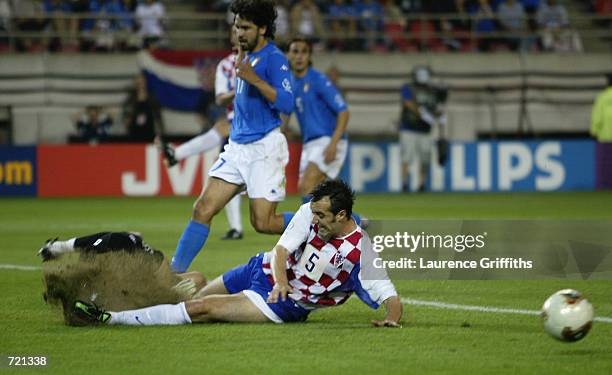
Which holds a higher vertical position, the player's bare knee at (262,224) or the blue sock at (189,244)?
the player's bare knee at (262,224)

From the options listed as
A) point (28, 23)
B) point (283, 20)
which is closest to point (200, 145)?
point (283, 20)

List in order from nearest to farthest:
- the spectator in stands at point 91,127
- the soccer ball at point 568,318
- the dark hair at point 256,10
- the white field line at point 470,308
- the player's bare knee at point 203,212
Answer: the soccer ball at point 568,318, the white field line at point 470,308, the dark hair at point 256,10, the player's bare knee at point 203,212, the spectator in stands at point 91,127

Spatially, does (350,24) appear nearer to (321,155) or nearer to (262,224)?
(321,155)

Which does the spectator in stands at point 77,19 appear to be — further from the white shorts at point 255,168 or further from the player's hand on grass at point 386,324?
the player's hand on grass at point 386,324

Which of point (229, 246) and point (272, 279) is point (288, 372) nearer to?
point (272, 279)

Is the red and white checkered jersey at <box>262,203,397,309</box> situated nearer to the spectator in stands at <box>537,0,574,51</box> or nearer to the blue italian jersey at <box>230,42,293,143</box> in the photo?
the blue italian jersey at <box>230,42,293,143</box>

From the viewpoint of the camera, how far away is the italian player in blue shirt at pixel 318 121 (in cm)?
1262

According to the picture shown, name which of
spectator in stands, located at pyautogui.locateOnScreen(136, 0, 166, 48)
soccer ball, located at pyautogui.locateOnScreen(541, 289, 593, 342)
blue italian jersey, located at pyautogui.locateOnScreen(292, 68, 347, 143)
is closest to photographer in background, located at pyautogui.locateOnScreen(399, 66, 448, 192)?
spectator in stands, located at pyautogui.locateOnScreen(136, 0, 166, 48)

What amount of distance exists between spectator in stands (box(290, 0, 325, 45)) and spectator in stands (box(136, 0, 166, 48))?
2.61 m

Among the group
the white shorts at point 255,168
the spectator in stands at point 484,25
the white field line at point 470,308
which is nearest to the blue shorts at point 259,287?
the white field line at point 470,308

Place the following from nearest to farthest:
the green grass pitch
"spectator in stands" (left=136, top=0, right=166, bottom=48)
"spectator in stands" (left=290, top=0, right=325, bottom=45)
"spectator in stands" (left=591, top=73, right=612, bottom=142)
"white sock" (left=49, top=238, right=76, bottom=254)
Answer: the green grass pitch, "white sock" (left=49, top=238, right=76, bottom=254), "spectator in stands" (left=591, top=73, right=612, bottom=142), "spectator in stands" (left=136, top=0, right=166, bottom=48), "spectator in stands" (left=290, top=0, right=325, bottom=45)

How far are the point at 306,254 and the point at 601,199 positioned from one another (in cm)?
1359

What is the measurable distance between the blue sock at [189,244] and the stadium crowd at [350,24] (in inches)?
537

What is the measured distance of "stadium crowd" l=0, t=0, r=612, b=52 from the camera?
2336 centimetres
